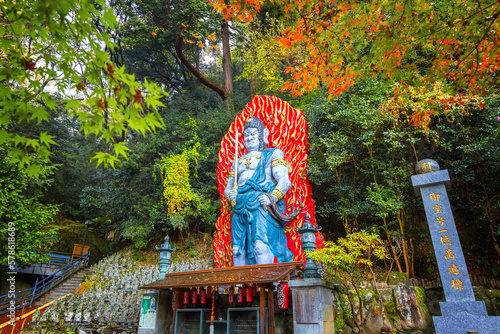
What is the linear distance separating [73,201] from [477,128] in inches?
688

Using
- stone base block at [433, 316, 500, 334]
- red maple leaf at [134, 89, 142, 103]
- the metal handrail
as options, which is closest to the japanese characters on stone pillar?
stone base block at [433, 316, 500, 334]

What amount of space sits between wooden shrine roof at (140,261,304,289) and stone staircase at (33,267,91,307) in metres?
6.55

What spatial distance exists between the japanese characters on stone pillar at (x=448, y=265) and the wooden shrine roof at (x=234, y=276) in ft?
7.71

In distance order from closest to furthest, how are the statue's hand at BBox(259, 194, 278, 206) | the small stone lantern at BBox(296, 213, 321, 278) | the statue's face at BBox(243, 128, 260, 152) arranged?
the small stone lantern at BBox(296, 213, 321, 278)
the statue's hand at BBox(259, 194, 278, 206)
the statue's face at BBox(243, 128, 260, 152)

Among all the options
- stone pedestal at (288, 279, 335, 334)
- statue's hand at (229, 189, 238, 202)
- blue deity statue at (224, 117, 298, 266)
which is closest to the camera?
stone pedestal at (288, 279, 335, 334)

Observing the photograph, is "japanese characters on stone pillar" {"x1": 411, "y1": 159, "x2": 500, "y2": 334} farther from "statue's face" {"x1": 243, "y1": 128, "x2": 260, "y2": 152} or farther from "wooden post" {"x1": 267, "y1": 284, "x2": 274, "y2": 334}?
"statue's face" {"x1": 243, "y1": 128, "x2": 260, "y2": 152}

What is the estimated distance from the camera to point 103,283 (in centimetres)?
878

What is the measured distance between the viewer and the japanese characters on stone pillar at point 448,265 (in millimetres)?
4582

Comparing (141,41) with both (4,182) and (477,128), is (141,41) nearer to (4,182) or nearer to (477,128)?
(4,182)

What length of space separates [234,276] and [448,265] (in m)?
3.55

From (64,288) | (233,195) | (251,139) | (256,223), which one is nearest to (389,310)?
(256,223)

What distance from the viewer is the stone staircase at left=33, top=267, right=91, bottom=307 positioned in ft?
Result: 32.4

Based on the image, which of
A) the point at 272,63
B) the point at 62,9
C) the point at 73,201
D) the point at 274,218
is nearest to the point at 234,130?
the point at 274,218

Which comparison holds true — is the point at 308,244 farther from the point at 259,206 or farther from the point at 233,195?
the point at 233,195
